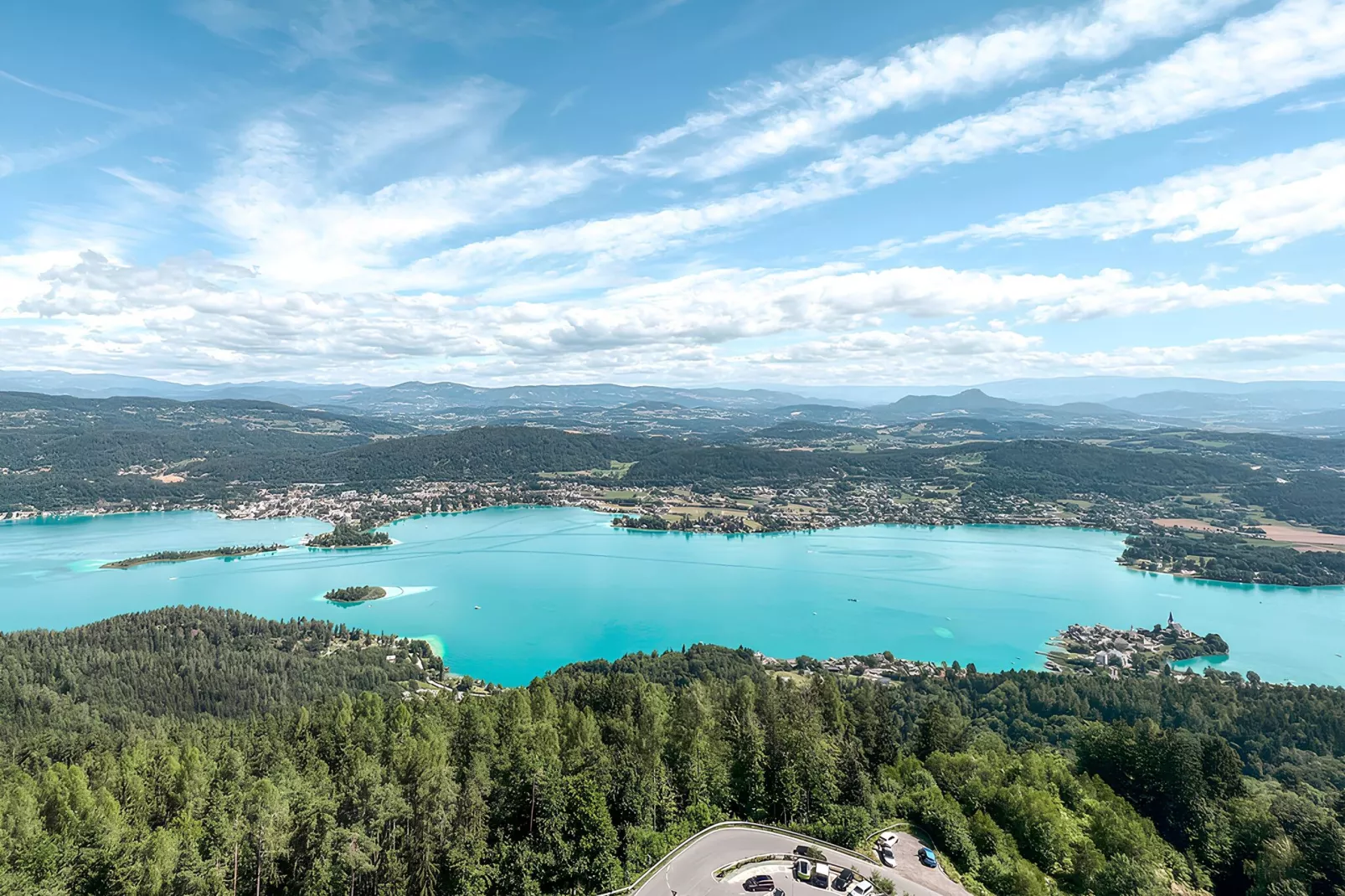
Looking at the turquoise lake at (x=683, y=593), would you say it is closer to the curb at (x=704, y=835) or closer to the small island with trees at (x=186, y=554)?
the small island with trees at (x=186, y=554)

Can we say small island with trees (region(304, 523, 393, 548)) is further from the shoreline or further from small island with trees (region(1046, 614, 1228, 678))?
Result: small island with trees (region(1046, 614, 1228, 678))

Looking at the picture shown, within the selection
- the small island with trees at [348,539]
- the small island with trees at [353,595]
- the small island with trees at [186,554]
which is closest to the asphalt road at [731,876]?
the small island with trees at [353,595]

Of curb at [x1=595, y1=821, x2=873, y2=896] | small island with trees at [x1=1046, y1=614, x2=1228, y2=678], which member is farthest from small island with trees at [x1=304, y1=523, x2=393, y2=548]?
curb at [x1=595, y1=821, x2=873, y2=896]

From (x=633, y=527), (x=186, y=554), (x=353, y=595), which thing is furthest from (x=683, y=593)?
(x=186, y=554)

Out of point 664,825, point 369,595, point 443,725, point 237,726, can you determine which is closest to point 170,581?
point 369,595

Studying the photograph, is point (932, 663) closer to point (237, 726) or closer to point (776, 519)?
point (237, 726)
